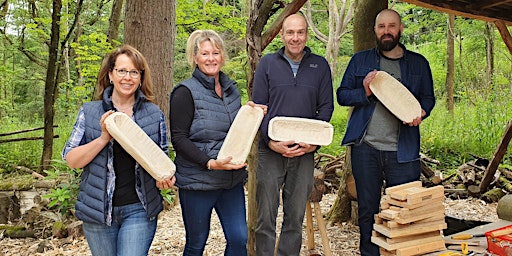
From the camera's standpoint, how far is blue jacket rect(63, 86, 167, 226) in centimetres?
188

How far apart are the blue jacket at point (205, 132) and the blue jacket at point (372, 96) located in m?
0.99

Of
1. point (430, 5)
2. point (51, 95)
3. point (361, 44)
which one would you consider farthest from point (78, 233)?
point (430, 5)

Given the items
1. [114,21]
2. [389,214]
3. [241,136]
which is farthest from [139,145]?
[114,21]

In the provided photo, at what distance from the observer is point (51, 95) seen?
21.6ft

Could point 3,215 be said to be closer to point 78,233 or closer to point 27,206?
point 27,206

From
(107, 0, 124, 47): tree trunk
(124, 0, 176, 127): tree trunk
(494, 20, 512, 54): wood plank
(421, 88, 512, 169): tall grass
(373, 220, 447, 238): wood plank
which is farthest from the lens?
(421, 88, 512, 169): tall grass

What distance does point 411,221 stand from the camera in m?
2.40

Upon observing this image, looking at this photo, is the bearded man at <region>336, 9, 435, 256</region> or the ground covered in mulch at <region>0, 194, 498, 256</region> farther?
the ground covered in mulch at <region>0, 194, 498, 256</region>

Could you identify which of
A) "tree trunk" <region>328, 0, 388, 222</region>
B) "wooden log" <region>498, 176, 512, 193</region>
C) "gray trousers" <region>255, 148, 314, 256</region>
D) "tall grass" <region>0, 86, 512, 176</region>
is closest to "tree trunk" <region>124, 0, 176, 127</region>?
"tree trunk" <region>328, 0, 388, 222</region>

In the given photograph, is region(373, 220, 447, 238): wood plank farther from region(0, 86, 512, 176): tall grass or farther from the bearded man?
region(0, 86, 512, 176): tall grass

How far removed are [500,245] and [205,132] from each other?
176 cm

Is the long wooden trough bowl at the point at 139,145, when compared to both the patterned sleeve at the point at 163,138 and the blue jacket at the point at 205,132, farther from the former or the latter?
the blue jacket at the point at 205,132

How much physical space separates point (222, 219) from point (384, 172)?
3.93 feet

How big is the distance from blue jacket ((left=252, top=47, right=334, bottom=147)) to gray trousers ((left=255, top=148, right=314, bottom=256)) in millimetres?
158
